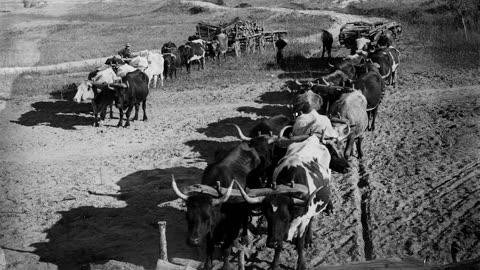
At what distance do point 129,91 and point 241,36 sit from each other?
537 inches

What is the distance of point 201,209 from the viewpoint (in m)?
7.69

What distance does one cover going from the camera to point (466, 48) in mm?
24719

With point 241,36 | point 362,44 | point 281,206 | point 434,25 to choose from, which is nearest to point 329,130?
point 281,206

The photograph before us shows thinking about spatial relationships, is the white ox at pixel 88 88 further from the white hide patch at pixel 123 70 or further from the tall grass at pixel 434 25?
the tall grass at pixel 434 25

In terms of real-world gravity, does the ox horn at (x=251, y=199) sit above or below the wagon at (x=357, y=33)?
below

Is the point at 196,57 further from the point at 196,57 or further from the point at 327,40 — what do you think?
the point at 327,40

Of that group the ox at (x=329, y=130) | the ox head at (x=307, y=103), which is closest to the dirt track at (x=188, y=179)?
the ox at (x=329, y=130)

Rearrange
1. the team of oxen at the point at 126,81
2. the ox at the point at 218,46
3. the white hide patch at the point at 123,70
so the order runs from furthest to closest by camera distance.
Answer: the ox at the point at 218,46
the white hide patch at the point at 123,70
the team of oxen at the point at 126,81

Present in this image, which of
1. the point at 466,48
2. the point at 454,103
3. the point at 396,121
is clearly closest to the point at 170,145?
the point at 396,121

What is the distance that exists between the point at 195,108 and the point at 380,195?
942 centimetres

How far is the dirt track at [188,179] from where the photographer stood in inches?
358

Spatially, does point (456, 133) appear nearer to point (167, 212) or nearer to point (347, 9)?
point (167, 212)

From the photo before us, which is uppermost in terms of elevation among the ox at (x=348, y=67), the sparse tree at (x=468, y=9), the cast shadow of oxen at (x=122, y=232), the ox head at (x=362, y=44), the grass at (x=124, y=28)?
the sparse tree at (x=468, y=9)

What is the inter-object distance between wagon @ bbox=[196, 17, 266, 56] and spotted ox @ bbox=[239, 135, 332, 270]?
2048cm
